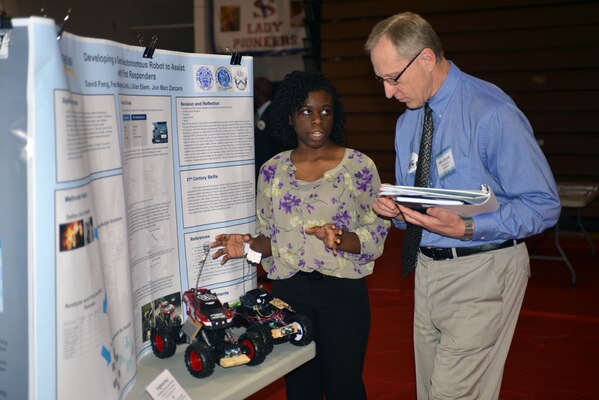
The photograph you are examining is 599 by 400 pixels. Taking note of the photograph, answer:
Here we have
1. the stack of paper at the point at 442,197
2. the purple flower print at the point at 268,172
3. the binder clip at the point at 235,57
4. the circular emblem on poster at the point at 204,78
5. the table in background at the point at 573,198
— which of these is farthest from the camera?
the table in background at the point at 573,198

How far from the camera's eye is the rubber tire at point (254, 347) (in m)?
1.54

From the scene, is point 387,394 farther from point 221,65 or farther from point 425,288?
point 221,65

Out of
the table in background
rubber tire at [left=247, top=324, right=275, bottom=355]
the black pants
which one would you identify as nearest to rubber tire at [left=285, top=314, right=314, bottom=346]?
rubber tire at [left=247, top=324, right=275, bottom=355]

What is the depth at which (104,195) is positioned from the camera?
Answer: 1.31 meters

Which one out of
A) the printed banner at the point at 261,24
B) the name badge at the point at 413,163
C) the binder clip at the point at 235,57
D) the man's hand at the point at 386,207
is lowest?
the man's hand at the point at 386,207

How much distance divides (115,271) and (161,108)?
19.4 inches

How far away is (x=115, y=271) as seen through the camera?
1357 millimetres

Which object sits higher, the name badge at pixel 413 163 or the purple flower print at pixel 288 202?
the name badge at pixel 413 163

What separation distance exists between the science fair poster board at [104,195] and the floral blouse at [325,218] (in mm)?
156

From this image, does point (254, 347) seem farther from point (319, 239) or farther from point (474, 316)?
point (474, 316)

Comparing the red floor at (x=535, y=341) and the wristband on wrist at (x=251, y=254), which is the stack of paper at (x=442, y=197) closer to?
the wristband on wrist at (x=251, y=254)

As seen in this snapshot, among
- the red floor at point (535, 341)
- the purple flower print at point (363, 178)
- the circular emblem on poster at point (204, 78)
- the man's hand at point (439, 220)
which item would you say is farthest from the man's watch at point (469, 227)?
the red floor at point (535, 341)

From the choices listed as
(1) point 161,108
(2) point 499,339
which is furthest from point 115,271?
(2) point 499,339

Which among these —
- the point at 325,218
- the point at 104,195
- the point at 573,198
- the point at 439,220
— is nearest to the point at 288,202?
the point at 325,218
